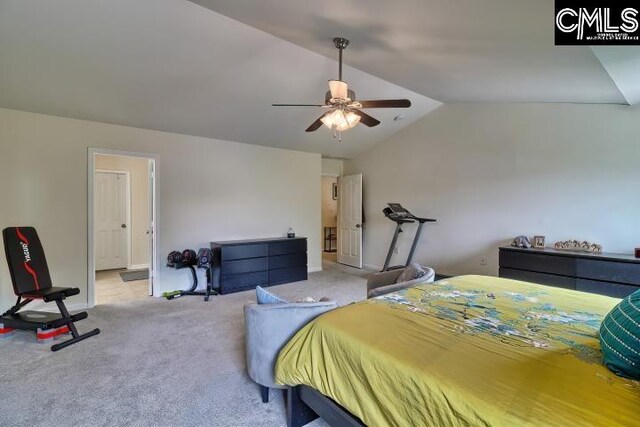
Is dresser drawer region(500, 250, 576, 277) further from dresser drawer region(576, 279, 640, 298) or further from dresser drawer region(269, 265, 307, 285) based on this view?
dresser drawer region(269, 265, 307, 285)

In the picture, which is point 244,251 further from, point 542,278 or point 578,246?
point 578,246

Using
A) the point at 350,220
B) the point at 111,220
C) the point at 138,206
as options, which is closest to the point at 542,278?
the point at 350,220

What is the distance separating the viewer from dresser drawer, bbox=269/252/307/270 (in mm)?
5539

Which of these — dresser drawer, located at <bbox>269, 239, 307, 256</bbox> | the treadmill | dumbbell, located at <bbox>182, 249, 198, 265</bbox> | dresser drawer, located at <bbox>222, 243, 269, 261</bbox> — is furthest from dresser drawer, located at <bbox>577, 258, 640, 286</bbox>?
dumbbell, located at <bbox>182, 249, 198, 265</bbox>

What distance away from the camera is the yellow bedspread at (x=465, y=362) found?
1.06 meters

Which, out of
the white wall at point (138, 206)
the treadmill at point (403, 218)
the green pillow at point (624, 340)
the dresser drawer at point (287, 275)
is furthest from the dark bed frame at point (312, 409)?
the white wall at point (138, 206)

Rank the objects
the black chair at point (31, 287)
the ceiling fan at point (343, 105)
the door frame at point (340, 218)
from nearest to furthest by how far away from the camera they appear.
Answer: the ceiling fan at point (343, 105) < the black chair at point (31, 287) < the door frame at point (340, 218)

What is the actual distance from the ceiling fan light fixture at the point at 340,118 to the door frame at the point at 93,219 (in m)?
3.06

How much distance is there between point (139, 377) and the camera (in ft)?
8.28

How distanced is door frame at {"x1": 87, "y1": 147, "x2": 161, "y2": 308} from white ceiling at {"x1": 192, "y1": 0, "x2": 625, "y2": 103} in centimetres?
275

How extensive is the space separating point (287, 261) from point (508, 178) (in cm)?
389

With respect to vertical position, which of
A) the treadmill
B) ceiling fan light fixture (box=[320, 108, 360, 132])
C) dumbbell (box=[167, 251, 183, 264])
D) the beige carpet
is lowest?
the beige carpet

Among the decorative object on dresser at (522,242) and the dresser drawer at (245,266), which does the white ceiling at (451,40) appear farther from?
the dresser drawer at (245,266)

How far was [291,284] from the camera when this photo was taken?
5605 millimetres
